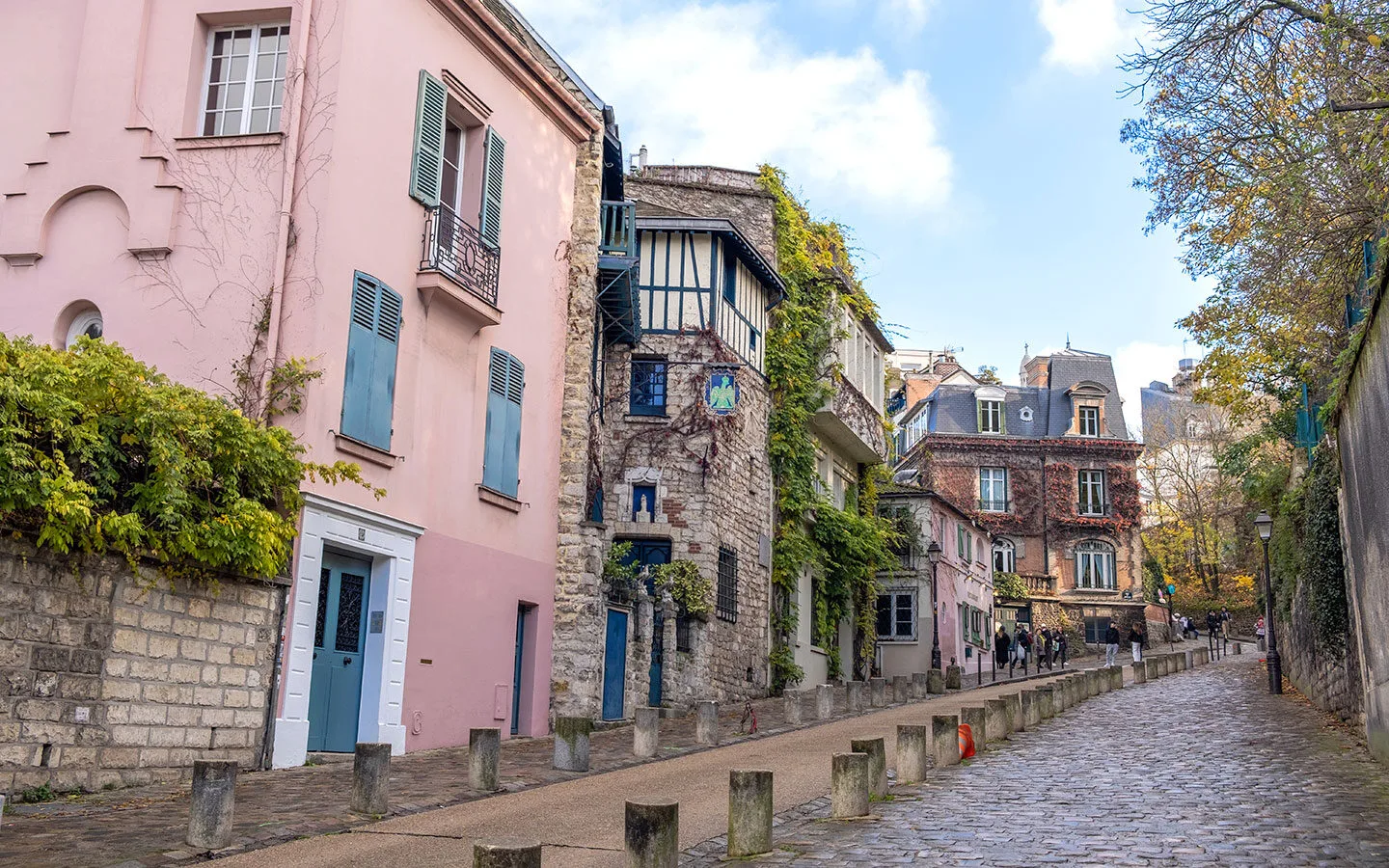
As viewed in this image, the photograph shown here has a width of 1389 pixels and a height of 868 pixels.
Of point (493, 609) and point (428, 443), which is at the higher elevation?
point (428, 443)

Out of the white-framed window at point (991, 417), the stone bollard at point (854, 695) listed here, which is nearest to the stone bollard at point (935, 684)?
the stone bollard at point (854, 695)

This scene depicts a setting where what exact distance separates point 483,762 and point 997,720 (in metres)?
7.39

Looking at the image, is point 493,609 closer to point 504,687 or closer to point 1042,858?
point 504,687

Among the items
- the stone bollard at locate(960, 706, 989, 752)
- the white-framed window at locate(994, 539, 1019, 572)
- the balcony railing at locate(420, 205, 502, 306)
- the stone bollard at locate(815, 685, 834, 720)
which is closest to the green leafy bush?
the balcony railing at locate(420, 205, 502, 306)

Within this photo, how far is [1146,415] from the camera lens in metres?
68.1

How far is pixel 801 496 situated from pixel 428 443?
13.1m

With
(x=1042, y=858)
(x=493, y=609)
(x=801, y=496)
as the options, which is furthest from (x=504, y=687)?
(x=801, y=496)

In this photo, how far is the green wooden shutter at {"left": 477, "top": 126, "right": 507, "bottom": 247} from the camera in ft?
52.3

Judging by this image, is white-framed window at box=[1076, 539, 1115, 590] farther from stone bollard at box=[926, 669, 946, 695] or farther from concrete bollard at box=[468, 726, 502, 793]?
concrete bollard at box=[468, 726, 502, 793]

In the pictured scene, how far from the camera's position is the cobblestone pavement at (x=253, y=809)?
758 cm

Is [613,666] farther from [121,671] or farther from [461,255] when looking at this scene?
[121,671]

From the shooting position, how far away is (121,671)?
1017cm

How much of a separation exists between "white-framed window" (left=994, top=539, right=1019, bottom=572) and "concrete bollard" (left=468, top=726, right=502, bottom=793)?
41.1m

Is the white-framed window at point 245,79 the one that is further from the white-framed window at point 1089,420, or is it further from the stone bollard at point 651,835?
the white-framed window at point 1089,420
